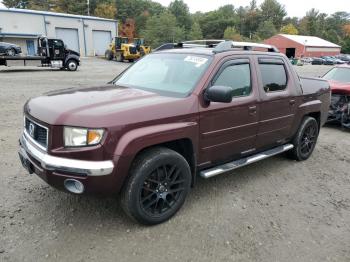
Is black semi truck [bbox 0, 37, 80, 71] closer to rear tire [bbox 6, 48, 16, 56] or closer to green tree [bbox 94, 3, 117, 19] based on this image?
rear tire [bbox 6, 48, 16, 56]

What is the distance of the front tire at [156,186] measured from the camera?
3289 millimetres

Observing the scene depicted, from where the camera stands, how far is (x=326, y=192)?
15.2 ft

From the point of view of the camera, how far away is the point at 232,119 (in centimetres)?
409

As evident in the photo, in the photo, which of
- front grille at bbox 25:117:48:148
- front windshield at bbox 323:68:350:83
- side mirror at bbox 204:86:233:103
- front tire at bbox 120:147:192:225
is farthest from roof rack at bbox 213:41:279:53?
front windshield at bbox 323:68:350:83

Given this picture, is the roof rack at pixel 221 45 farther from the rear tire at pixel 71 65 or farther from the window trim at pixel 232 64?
the rear tire at pixel 71 65

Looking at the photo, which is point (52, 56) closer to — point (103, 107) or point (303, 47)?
point (103, 107)

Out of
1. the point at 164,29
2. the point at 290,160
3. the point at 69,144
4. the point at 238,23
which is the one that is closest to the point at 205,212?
the point at 69,144

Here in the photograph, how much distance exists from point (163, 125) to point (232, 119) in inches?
42.8

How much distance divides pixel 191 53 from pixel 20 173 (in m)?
2.94

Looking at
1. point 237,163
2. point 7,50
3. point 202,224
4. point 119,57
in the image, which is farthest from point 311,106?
point 119,57

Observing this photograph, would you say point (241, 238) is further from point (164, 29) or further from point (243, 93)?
point (164, 29)

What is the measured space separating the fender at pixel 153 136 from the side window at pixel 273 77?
61.3 inches

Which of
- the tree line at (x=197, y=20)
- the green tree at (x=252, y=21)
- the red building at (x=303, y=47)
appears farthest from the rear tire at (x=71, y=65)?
the green tree at (x=252, y=21)

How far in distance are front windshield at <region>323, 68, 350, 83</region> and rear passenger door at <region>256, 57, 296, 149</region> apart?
459cm
